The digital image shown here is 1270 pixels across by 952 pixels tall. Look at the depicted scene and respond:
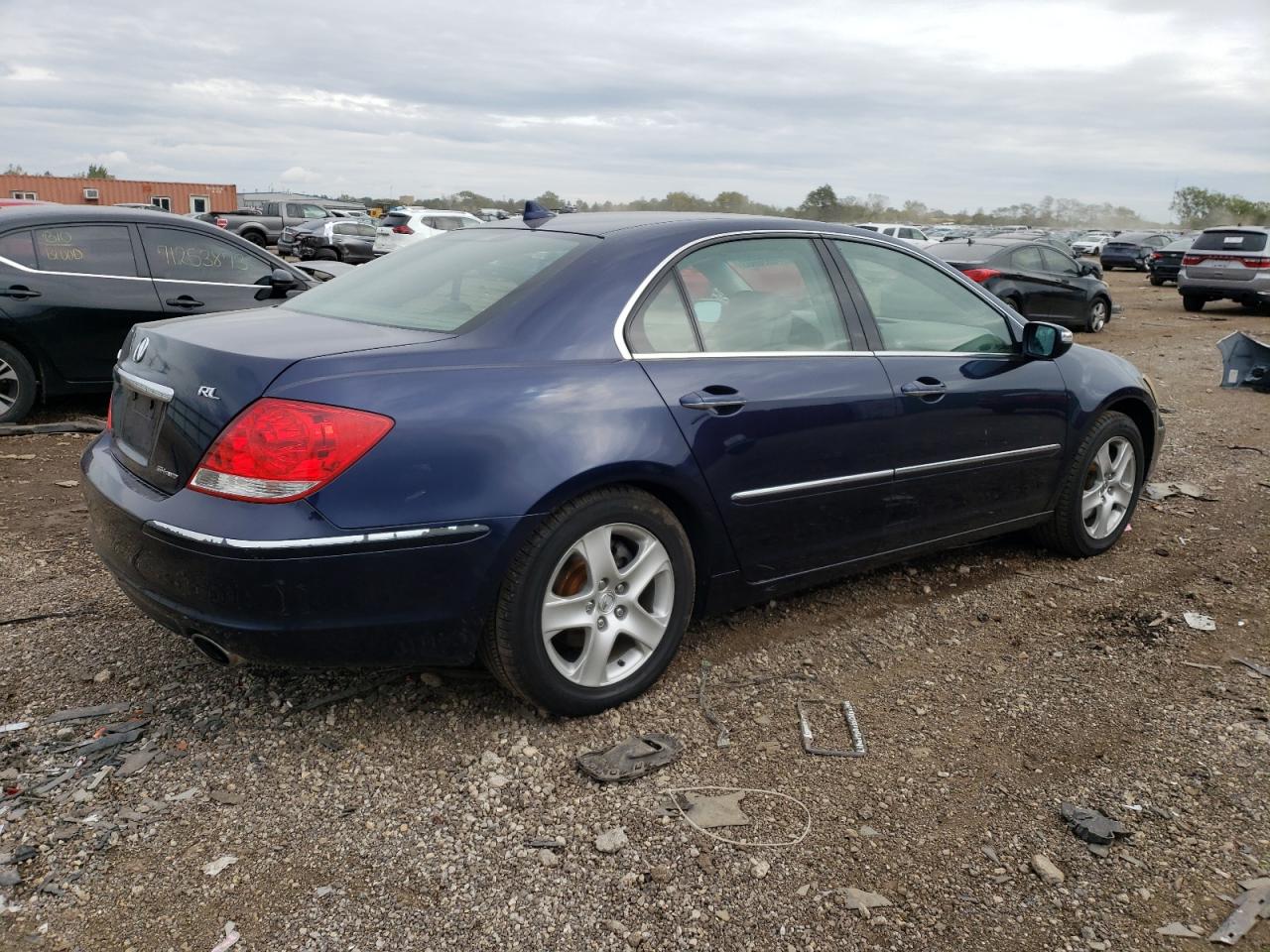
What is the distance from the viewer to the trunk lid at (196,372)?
9.51ft

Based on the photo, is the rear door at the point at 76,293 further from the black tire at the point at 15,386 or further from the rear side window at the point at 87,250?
the black tire at the point at 15,386

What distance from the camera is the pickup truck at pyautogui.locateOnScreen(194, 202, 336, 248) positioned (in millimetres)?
33656

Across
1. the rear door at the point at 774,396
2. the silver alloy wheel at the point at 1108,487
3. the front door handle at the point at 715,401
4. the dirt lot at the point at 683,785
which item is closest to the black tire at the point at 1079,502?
the silver alloy wheel at the point at 1108,487

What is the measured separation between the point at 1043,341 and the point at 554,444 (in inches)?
103

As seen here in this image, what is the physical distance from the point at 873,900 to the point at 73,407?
294 inches

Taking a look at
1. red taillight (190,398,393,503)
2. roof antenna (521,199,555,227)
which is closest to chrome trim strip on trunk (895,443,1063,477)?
roof antenna (521,199,555,227)

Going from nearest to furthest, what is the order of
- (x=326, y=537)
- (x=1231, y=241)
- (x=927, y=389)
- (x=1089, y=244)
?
(x=326, y=537) → (x=927, y=389) → (x=1231, y=241) → (x=1089, y=244)

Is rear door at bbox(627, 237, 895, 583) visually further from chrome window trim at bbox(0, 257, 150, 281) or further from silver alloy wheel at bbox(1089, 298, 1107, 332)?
silver alloy wheel at bbox(1089, 298, 1107, 332)

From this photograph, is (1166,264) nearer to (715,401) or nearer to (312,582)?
(715,401)

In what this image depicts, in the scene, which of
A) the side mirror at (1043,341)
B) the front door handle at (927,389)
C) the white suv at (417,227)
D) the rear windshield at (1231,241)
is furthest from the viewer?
the white suv at (417,227)

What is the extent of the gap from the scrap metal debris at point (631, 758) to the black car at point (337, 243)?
86.4ft

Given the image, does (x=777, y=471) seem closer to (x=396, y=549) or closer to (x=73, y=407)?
(x=396, y=549)

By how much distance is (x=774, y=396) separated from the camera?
143 inches

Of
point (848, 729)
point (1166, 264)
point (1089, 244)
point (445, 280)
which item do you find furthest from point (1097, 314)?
point (1089, 244)
